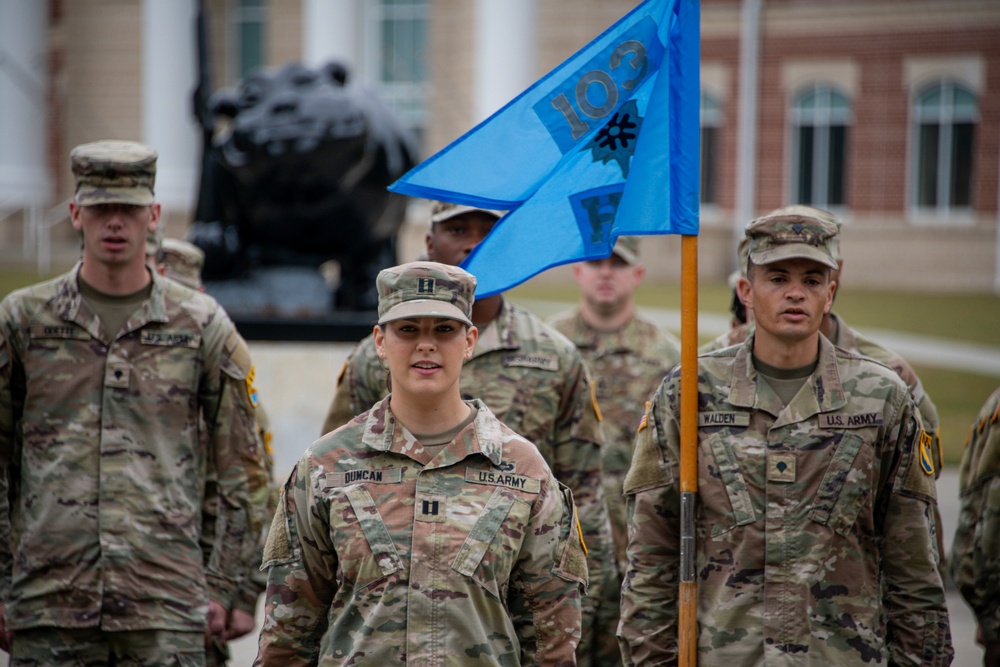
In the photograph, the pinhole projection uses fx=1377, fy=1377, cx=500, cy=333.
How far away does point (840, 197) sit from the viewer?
109 ft

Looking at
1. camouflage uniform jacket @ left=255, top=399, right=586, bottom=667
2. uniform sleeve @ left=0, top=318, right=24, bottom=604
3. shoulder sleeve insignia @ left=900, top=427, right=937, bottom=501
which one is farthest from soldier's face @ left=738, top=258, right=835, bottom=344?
uniform sleeve @ left=0, top=318, right=24, bottom=604

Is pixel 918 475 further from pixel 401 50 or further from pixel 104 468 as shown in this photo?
pixel 401 50

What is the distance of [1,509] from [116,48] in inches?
1368

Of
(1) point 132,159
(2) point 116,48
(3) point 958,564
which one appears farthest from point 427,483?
(2) point 116,48

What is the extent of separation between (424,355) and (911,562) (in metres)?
1.56

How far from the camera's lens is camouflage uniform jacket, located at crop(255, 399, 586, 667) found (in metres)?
3.28

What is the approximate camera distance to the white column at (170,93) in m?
33.4

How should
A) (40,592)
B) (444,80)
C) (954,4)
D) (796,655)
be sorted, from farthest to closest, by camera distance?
1. (444,80)
2. (954,4)
3. (40,592)
4. (796,655)

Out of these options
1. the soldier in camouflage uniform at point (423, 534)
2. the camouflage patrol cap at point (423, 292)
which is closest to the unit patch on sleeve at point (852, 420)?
the soldier in camouflage uniform at point (423, 534)

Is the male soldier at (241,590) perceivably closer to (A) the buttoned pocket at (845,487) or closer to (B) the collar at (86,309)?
(B) the collar at (86,309)

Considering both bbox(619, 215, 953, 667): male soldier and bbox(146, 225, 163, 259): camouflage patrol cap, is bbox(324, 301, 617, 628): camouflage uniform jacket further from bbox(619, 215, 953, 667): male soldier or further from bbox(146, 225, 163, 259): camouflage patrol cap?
bbox(146, 225, 163, 259): camouflage patrol cap

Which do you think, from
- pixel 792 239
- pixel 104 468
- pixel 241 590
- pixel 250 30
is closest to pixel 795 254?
pixel 792 239

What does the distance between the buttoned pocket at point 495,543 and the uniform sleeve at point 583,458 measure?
62.6 inches

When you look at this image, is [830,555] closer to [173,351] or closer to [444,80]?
[173,351]
